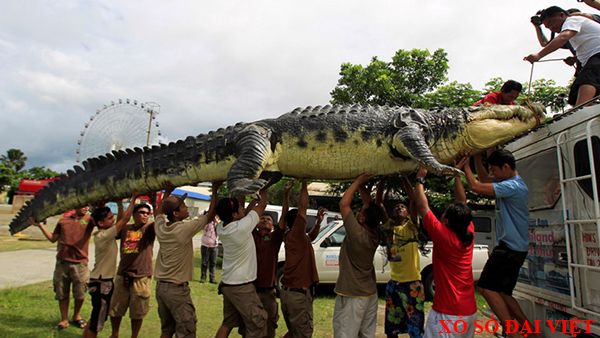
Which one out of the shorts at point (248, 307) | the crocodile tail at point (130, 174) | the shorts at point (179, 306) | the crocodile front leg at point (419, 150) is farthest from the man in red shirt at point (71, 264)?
the crocodile front leg at point (419, 150)

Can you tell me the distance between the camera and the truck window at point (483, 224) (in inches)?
544

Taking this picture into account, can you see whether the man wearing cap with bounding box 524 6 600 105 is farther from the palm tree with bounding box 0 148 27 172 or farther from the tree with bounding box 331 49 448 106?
the palm tree with bounding box 0 148 27 172

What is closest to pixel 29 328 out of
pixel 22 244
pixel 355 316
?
pixel 355 316

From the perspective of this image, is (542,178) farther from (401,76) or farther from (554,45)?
(401,76)

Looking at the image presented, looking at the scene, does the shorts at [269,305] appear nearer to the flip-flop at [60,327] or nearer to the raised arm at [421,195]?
the raised arm at [421,195]

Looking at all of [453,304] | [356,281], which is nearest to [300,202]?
[356,281]

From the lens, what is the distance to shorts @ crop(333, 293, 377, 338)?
4.12m

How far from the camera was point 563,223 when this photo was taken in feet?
11.7

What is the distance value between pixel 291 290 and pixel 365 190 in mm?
1416

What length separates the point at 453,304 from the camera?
3.28m

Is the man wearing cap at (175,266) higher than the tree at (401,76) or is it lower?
lower

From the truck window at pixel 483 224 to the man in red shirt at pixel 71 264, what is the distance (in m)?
12.5

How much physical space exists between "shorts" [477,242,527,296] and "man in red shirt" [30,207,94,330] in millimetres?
5533

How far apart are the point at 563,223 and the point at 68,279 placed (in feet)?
21.6
